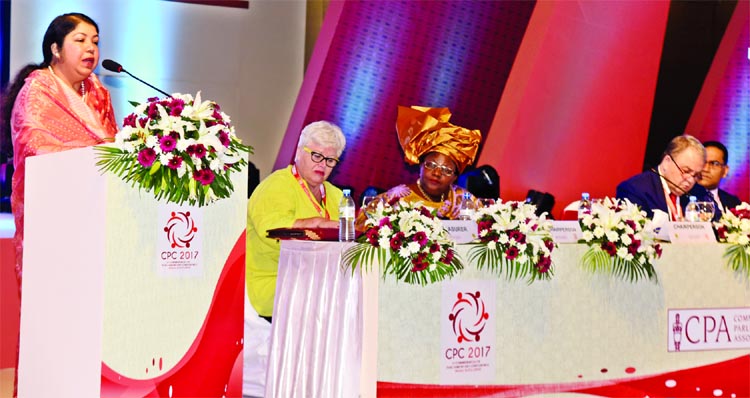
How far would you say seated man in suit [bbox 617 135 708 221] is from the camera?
14.5 ft

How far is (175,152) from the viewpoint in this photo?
2.82m

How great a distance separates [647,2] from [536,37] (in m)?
1.11

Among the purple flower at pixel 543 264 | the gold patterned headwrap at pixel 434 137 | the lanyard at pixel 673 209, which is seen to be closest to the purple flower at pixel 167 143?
the purple flower at pixel 543 264

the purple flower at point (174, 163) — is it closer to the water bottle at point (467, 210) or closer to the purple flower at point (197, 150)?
the purple flower at point (197, 150)

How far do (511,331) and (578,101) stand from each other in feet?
13.3

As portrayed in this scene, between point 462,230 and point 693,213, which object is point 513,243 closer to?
point 462,230

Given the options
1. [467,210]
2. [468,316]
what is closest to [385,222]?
[468,316]

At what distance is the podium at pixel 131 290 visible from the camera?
271 centimetres

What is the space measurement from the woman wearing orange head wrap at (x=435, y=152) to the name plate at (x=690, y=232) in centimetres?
96

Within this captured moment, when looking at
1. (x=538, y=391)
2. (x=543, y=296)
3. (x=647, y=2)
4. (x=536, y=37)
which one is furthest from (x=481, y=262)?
(x=647, y=2)

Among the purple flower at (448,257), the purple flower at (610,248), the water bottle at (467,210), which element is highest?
the water bottle at (467,210)

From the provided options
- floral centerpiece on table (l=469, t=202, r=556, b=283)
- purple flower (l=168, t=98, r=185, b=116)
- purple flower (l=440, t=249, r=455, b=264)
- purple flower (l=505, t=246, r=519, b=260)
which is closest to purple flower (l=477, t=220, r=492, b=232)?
floral centerpiece on table (l=469, t=202, r=556, b=283)

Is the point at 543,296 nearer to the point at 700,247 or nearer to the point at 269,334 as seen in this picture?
the point at 700,247

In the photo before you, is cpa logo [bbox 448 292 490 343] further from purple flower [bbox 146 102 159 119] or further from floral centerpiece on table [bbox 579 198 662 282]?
purple flower [bbox 146 102 159 119]
